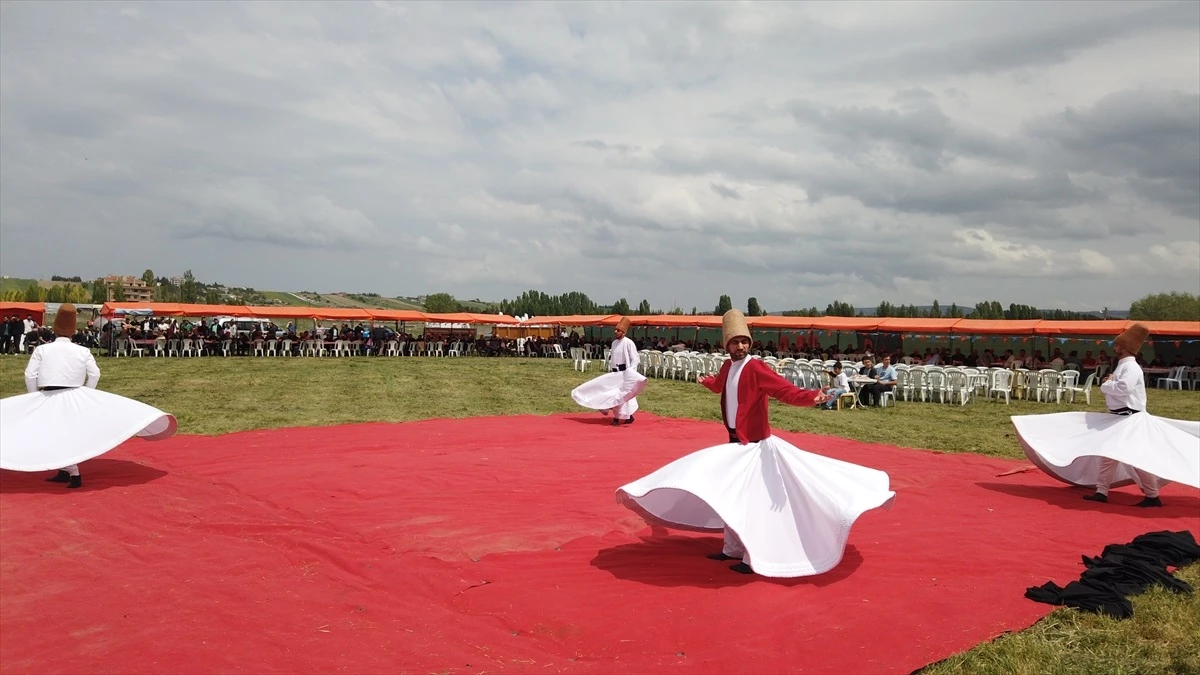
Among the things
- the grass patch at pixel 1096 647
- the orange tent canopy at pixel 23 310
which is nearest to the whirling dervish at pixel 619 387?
the grass patch at pixel 1096 647

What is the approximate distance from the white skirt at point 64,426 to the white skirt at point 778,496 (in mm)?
5713

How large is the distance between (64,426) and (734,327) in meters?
6.93

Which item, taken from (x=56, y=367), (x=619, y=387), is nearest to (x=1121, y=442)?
(x=619, y=387)

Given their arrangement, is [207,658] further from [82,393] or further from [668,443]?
[668,443]

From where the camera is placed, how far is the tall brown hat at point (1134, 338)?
28.7 feet

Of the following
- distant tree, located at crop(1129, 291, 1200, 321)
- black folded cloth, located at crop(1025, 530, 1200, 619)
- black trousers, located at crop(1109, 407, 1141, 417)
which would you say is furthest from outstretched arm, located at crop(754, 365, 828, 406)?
distant tree, located at crop(1129, 291, 1200, 321)

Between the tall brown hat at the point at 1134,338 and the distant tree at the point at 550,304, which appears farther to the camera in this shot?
the distant tree at the point at 550,304

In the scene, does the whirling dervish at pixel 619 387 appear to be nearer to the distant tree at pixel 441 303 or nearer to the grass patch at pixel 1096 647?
the grass patch at pixel 1096 647

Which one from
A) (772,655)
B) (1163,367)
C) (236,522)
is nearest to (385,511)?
(236,522)

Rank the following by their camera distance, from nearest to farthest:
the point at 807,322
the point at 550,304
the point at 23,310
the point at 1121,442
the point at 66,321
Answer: the point at 1121,442, the point at 66,321, the point at 807,322, the point at 23,310, the point at 550,304

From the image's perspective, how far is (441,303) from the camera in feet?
459

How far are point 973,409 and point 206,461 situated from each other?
621 inches

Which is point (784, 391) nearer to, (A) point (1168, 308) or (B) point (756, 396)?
(B) point (756, 396)

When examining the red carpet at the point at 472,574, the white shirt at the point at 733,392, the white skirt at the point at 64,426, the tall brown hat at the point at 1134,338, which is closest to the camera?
the red carpet at the point at 472,574
